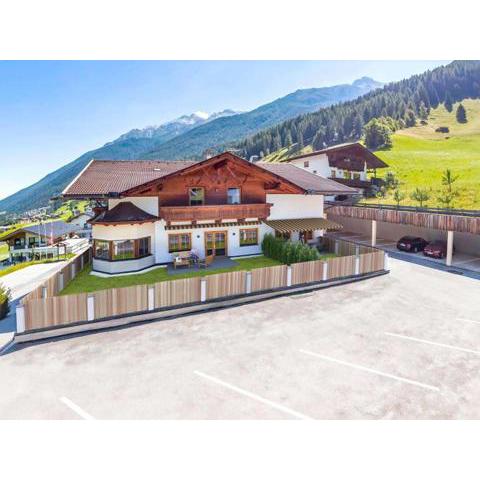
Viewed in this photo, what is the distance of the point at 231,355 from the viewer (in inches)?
448

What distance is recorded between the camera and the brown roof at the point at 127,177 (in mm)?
20484

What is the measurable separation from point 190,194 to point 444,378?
18.3 meters

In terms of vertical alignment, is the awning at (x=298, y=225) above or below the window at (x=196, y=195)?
below

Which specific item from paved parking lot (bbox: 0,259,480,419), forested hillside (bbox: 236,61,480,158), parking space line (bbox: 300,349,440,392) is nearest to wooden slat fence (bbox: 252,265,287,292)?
paved parking lot (bbox: 0,259,480,419)

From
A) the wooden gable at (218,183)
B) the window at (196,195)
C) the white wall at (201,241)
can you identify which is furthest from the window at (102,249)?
the window at (196,195)

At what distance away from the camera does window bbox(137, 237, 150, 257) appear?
21.3m

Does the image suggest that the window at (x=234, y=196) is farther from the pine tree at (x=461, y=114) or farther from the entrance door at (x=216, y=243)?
the pine tree at (x=461, y=114)

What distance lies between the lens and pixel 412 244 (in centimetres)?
2912

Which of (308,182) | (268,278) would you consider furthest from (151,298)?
(308,182)

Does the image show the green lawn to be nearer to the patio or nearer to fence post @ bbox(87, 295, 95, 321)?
the patio

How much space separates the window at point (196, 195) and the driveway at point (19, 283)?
1076 centimetres
